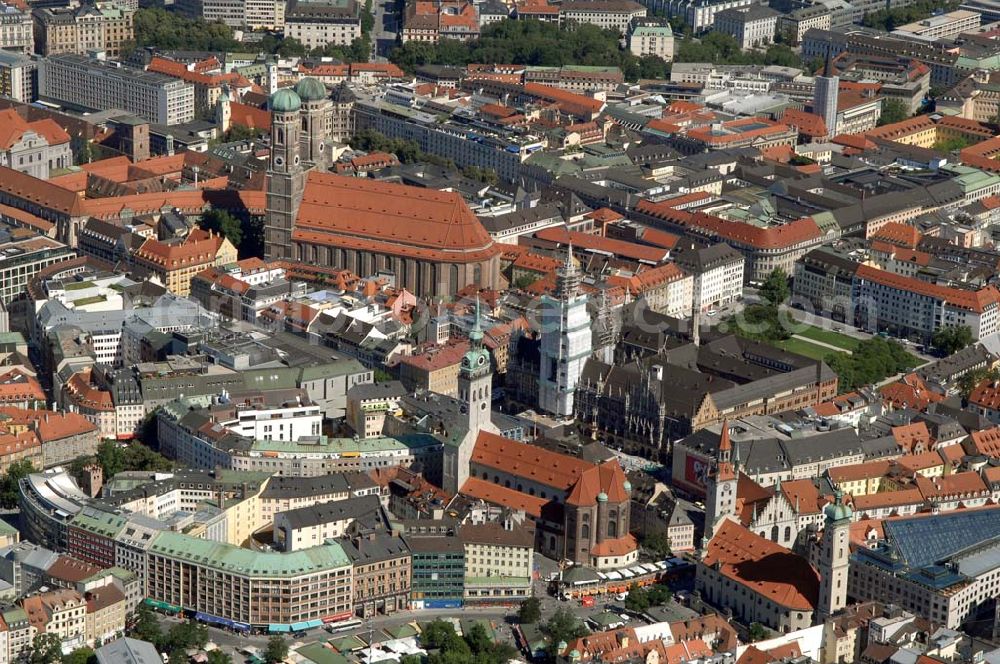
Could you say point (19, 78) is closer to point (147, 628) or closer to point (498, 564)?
point (498, 564)

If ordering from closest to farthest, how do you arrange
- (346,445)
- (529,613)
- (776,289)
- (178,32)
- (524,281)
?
(529,613), (346,445), (524,281), (776,289), (178,32)

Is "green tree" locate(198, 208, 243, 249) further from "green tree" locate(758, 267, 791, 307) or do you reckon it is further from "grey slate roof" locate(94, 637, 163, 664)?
"grey slate roof" locate(94, 637, 163, 664)

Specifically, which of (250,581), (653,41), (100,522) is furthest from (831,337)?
(653,41)

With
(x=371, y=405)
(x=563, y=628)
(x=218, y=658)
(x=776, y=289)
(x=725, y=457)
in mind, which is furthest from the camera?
(x=776, y=289)

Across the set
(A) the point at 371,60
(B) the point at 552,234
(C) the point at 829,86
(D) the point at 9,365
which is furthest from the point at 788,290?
(A) the point at 371,60

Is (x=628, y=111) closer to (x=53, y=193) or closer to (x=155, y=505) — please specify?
(x=53, y=193)
